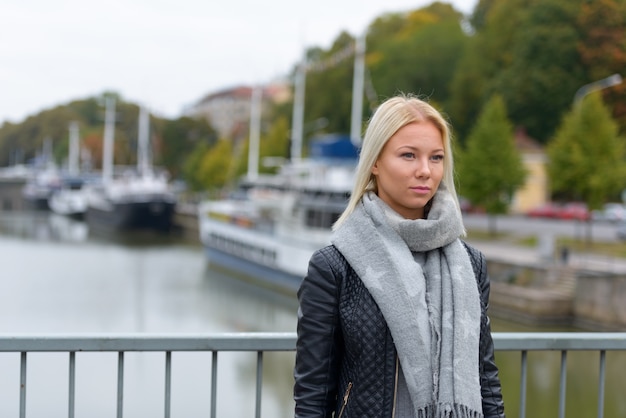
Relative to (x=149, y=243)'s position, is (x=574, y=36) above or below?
above

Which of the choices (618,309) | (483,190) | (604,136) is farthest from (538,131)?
(618,309)

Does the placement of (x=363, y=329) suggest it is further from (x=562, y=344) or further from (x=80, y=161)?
(x=80, y=161)

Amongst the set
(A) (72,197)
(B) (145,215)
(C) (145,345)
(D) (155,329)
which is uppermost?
(C) (145,345)

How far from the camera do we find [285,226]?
29.6m

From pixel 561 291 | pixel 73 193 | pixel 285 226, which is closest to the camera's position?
pixel 561 291

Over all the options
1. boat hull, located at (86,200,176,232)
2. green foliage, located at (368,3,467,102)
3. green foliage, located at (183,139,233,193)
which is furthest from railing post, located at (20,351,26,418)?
green foliage, located at (183,139,233,193)

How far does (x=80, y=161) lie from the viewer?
113125 mm

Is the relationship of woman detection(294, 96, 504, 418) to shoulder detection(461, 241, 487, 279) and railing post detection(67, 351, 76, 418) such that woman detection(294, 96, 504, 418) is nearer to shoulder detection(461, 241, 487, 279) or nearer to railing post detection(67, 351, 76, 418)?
shoulder detection(461, 241, 487, 279)

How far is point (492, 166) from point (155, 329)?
672 inches

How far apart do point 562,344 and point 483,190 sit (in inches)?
1185

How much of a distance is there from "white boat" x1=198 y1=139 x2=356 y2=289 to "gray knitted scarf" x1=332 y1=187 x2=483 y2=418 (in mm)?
23281

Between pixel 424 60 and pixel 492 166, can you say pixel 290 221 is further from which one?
pixel 424 60

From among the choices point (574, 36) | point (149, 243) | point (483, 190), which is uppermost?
point (574, 36)

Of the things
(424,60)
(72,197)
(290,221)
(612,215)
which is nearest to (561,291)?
(290,221)
